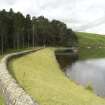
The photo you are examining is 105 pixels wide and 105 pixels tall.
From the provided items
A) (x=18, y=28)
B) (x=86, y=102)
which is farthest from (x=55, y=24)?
(x=86, y=102)

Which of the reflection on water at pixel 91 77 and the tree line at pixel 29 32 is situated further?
the tree line at pixel 29 32

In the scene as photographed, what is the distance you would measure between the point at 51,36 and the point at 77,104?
5234 inches

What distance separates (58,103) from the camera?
17.8 metres

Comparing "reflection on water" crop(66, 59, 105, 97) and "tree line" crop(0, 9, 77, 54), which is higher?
"tree line" crop(0, 9, 77, 54)

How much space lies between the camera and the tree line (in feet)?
307

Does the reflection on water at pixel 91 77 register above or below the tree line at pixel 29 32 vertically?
below

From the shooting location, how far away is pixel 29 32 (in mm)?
127125

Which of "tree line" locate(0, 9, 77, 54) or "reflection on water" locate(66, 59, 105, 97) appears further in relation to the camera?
"tree line" locate(0, 9, 77, 54)

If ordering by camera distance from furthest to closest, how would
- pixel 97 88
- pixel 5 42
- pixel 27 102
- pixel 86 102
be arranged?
pixel 5 42 → pixel 97 88 → pixel 86 102 → pixel 27 102

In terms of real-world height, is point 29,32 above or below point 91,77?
above

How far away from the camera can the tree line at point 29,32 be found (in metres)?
93.6

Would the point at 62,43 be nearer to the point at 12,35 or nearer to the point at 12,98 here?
the point at 12,35

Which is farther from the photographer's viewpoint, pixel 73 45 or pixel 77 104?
pixel 73 45

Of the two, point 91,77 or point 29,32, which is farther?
point 29,32
